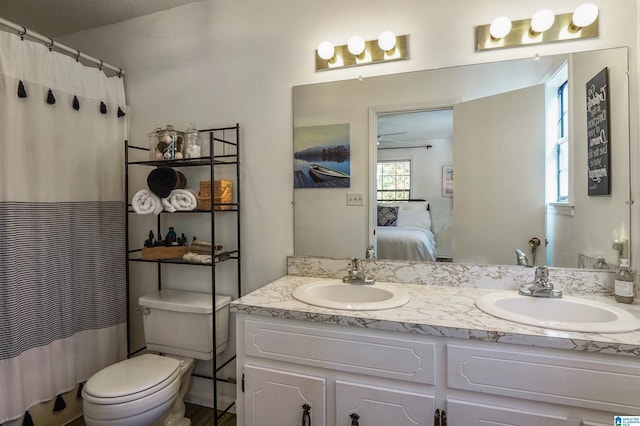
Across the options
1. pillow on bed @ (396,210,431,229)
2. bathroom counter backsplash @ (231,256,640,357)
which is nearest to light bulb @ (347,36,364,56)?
pillow on bed @ (396,210,431,229)

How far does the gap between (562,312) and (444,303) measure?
0.47 metres

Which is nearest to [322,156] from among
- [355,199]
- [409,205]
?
[355,199]

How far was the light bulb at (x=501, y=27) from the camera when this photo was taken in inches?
57.4

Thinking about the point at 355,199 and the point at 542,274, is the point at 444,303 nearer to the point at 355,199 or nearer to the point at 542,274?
the point at 542,274

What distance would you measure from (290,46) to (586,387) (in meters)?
1.93

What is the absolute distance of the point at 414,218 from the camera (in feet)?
5.55

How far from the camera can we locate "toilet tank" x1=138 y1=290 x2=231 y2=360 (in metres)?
1.79

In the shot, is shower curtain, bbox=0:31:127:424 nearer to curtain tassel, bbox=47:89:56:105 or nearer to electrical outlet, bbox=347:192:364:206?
curtain tassel, bbox=47:89:56:105

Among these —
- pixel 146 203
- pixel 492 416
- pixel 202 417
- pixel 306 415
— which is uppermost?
pixel 146 203

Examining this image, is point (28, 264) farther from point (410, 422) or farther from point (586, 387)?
point (586, 387)

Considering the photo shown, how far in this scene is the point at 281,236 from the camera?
6.17 feet

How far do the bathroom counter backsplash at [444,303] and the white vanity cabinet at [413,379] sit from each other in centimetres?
4

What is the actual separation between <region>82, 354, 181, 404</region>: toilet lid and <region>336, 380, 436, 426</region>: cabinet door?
0.84 meters

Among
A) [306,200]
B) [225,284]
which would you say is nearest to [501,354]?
[306,200]
